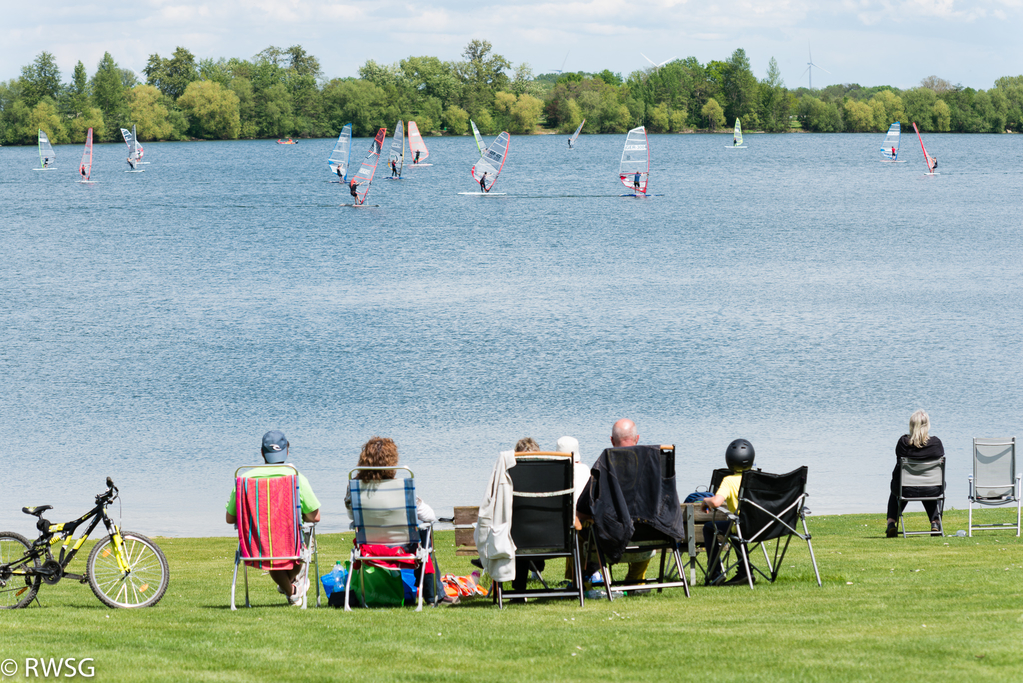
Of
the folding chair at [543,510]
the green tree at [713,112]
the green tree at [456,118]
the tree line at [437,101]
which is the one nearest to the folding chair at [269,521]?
the folding chair at [543,510]

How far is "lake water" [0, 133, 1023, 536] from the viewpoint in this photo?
53.4ft

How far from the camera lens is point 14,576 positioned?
671cm

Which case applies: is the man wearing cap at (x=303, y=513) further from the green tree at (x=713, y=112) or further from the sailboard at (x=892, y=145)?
the green tree at (x=713, y=112)

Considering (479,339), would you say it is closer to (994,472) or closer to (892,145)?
(994,472)

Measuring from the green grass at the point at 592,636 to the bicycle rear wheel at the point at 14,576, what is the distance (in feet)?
0.48

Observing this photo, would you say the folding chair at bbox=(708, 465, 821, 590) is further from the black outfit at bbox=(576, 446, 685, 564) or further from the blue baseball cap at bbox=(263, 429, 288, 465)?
the blue baseball cap at bbox=(263, 429, 288, 465)

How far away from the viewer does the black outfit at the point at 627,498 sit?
6484 mm

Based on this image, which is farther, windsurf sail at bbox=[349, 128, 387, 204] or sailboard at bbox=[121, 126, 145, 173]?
sailboard at bbox=[121, 126, 145, 173]

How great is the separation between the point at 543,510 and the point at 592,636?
3.61 ft

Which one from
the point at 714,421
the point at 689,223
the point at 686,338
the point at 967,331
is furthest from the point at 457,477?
the point at 689,223

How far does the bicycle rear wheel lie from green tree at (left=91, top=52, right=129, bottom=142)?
444 feet

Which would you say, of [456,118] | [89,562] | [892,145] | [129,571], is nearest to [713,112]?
[456,118]

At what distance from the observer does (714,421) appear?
18438 mm

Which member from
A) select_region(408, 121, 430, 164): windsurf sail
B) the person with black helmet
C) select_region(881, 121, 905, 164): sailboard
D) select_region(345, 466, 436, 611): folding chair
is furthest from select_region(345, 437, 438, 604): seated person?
select_region(881, 121, 905, 164): sailboard
